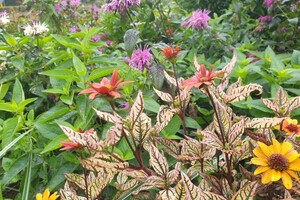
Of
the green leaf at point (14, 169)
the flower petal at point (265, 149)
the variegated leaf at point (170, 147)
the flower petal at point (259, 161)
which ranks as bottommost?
the green leaf at point (14, 169)

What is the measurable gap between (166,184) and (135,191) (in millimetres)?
77

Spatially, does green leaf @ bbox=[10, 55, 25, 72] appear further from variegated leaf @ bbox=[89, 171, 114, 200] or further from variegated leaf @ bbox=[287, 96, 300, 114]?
variegated leaf @ bbox=[287, 96, 300, 114]

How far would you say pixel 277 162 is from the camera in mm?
607

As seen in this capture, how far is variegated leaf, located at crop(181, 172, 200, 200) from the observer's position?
565 mm

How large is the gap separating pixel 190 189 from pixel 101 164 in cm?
17

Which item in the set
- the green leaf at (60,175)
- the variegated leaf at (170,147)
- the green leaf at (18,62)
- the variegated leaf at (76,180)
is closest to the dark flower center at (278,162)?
the variegated leaf at (170,147)

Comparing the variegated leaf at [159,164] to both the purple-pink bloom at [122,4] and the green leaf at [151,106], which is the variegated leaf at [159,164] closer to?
the green leaf at [151,106]

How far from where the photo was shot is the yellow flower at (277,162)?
0.60 meters

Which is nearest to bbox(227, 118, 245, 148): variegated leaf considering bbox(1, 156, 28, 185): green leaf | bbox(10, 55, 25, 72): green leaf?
bbox(1, 156, 28, 185): green leaf

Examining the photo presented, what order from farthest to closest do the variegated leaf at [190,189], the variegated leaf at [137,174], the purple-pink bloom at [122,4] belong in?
the purple-pink bloom at [122,4]
the variegated leaf at [137,174]
the variegated leaf at [190,189]

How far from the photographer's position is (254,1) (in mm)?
1937

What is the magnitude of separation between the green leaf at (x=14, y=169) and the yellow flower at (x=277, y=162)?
660mm

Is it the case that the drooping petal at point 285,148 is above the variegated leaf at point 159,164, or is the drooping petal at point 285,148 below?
above

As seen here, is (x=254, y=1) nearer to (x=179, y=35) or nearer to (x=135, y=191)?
(x=179, y=35)
